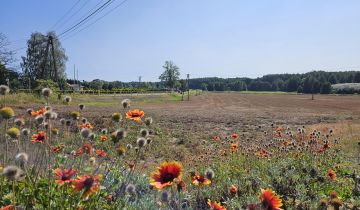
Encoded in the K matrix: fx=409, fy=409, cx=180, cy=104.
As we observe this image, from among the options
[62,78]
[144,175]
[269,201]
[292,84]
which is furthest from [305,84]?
[269,201]

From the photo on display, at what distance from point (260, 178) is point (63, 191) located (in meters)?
3.24

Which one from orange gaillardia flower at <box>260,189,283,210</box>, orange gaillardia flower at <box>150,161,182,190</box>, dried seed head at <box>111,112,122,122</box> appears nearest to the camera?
orange gaillardia flower at <box>260,189,283,210</box>

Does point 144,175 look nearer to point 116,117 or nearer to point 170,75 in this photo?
point 116,117

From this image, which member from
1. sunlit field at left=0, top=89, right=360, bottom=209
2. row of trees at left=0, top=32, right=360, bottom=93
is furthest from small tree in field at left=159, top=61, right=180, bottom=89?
sunlit field at left=0, top=89, right=360, bottom=209

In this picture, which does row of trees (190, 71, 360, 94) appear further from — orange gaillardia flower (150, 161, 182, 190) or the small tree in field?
orange gaillardia flower (150, 161, 182, 190)

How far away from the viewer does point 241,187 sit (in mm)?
4875

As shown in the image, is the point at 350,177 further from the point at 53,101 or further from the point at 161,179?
the point at 53,101

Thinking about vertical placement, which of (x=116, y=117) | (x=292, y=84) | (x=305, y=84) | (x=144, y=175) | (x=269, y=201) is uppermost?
(x=116, y=117)

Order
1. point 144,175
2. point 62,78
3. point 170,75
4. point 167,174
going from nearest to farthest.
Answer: point 167,174, point 144,175, point 62,78, point 170,75

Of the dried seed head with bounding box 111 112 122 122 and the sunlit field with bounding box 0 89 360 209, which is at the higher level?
the dried seed head with bounding box 111 112 122 122

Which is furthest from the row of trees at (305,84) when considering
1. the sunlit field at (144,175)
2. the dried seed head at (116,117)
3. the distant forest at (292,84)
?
the dried seed head at (116,117)

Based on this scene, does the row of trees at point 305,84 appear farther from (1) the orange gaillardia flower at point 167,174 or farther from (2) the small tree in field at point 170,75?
(1) the orange gaillardia flower at point 167,174

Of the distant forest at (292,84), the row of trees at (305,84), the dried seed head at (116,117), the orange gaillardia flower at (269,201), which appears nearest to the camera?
the orange gaillardia flower at (269,201)

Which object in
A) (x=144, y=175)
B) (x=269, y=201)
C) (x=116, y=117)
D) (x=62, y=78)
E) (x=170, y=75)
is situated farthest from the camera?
(x=170, y=75)
